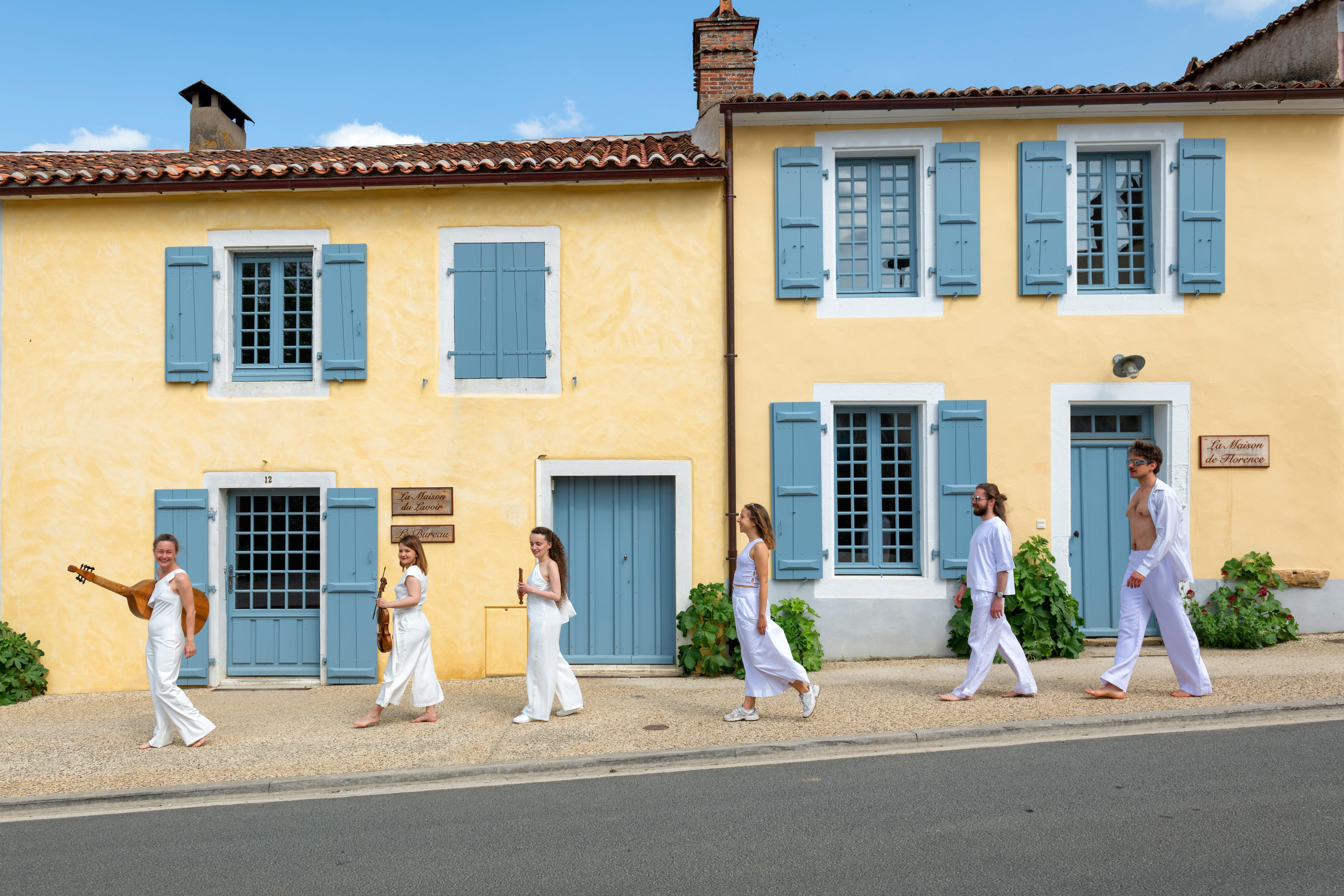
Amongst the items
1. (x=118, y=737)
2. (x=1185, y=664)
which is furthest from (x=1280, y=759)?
(x=118, y=737)

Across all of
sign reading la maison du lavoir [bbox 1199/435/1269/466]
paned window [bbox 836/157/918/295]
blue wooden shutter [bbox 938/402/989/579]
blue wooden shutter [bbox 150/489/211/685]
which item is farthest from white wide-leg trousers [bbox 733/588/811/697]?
blue wooden shutter [bbox 150/489/211/685]

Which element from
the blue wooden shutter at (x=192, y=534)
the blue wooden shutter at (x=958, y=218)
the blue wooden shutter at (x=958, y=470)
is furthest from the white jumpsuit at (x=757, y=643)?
the blue wooden shutter at (x=192, y=534)

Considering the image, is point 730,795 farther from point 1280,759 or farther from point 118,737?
point 118,737

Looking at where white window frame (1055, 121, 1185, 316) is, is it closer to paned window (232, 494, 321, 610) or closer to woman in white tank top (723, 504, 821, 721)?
woman in white tank top (723, 504, 821, 721)

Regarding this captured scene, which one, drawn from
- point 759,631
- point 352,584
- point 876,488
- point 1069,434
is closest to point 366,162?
point 352,584

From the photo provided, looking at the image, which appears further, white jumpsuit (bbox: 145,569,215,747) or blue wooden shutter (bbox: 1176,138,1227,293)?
blue wooden shutter (bbox: 1176,138,1227,293)

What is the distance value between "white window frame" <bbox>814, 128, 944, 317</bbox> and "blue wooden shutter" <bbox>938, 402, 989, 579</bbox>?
1.06m

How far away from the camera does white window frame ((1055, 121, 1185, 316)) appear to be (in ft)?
32.7

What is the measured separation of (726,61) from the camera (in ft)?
36.4

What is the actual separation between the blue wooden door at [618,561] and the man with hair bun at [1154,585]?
428cm

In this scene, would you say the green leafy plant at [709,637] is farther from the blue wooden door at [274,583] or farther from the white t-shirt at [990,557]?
the blue wooden door at [274,583]

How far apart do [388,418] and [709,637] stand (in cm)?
393

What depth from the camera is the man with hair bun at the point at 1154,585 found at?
721 centimetres

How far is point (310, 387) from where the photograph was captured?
9984 millimetres
